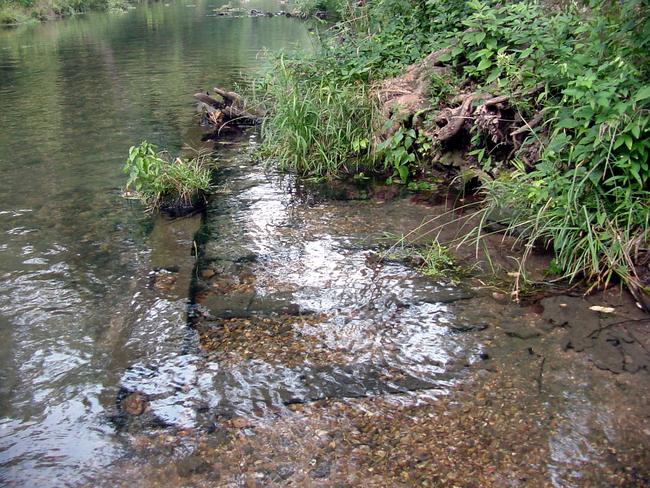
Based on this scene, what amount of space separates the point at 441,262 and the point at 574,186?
1127 millimetres

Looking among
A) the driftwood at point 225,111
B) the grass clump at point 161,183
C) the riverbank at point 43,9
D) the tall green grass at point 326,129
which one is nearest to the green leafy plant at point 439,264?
the tall green grass at point 326,129

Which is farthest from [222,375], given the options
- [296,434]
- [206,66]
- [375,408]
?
[206,66]

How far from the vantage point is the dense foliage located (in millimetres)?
4121

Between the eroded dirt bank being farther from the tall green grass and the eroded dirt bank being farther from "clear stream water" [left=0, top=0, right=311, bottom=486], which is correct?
the tall green grass

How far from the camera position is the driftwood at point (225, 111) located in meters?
9.37

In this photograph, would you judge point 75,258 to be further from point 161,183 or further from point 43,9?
point 43,9

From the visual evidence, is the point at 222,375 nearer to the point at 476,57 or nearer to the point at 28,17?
the point at 476,57

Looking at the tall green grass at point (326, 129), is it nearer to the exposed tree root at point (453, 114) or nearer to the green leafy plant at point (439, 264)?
the exposed tree root at point (453, 114)

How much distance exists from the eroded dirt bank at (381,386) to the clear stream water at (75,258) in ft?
0.84

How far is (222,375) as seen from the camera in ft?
11.7

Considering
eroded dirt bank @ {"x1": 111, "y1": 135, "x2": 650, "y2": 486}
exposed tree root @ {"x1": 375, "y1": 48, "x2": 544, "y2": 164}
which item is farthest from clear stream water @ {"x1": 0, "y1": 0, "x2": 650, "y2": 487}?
exposed tree root @ {"x1": 375, "y1": 48, "x2": 544, "y2": 164}

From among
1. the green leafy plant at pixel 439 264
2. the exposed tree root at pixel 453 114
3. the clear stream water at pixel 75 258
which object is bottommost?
the clear stream water at pixel 75 258

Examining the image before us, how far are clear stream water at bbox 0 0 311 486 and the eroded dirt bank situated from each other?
256 mm

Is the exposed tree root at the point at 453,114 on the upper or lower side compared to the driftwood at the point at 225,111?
upper
